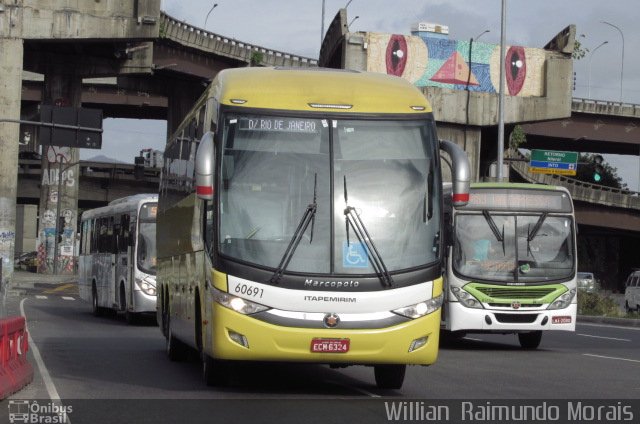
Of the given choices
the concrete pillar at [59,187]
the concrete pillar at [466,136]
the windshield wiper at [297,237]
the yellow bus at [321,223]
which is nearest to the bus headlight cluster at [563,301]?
the yellow bus at [321,223]

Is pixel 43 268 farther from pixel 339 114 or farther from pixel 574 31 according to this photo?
pixel 339 114

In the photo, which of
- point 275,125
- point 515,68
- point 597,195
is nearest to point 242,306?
point 275,125

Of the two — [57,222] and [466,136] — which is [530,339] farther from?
[57,222]

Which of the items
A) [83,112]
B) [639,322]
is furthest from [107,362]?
[639,322]

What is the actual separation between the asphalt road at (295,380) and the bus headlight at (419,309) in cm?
88

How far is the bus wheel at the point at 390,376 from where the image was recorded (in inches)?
594

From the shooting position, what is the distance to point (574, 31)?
A: 60688 millimetres

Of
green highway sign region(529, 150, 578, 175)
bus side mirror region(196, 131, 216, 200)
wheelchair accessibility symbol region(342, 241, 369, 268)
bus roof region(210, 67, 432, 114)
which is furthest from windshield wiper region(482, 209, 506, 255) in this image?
green highway sign region(529, 150, 578, 175)

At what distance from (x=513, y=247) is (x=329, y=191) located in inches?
384

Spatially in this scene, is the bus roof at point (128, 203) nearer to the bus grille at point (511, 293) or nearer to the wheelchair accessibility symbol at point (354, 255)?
the bus grille at point (511, 293)

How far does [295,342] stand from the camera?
45.6ft

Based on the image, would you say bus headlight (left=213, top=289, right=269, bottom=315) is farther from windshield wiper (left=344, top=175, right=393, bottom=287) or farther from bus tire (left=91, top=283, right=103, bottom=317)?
bus tire (left=91, top=283, right=103, bottom=317)

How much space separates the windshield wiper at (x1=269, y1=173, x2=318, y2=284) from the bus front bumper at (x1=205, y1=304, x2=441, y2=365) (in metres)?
0.51

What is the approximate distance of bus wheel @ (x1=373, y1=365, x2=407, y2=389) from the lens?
15081 mm
